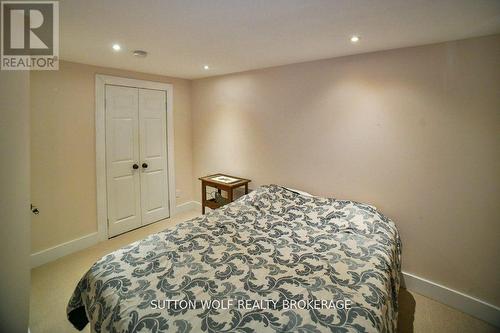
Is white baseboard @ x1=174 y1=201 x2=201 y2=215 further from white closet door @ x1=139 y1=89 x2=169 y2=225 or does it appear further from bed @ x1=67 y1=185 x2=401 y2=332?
bed @ x1=67 y1=185 x2=401 y2=332

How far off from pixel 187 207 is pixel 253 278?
9.66 ft

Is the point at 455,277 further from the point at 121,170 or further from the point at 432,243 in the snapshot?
the point at 121,170

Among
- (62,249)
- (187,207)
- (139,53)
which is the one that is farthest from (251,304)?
(187,207)

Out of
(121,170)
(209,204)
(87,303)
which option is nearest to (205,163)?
(209,204)

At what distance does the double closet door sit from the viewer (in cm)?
309

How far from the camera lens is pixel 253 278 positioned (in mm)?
1395

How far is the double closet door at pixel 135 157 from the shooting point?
122 inches

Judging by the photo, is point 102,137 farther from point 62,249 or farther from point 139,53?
point 62,249

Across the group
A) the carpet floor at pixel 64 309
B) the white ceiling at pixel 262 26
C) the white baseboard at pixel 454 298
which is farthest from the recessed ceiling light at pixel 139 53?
the white baseboard at pixel 454 298

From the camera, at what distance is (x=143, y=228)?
345 centimetres

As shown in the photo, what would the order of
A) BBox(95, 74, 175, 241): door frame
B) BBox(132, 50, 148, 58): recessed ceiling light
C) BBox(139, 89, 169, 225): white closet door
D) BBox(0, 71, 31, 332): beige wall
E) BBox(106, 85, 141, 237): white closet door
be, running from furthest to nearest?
BBox(139, 89, 169, 225): white closet door < BBox(106, 85, 141, 237): white closet door < BBox(95, 74, 175, 241): door frame < BBox(132, 50, 148, 58): recessed ceiling light < BBox(0, 71, 31, 332): beige wall

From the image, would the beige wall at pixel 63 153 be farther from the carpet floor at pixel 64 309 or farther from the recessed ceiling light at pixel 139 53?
the recessed ceiling light at pixel 139 53

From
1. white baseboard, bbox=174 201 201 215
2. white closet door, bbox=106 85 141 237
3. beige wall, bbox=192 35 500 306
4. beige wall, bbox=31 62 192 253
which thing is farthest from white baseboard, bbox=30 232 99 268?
beige wall, bbox=192 35 500 306

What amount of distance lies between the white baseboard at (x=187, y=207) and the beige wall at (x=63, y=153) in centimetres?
123
